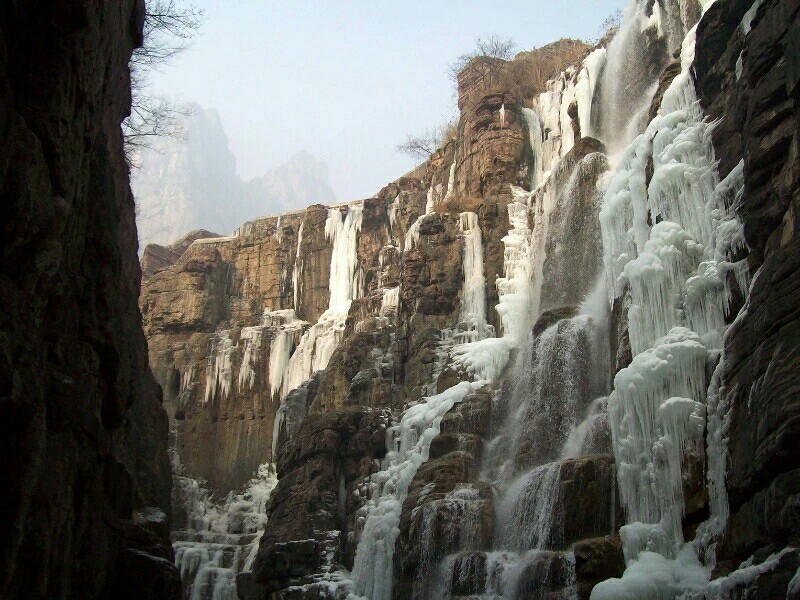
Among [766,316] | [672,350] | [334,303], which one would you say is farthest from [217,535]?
[766,316]

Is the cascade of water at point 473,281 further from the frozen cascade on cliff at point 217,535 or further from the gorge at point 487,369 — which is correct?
the frozen cascade on cliff at point 217,535

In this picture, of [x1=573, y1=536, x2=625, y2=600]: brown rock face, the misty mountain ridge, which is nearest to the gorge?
[x1=573, y1=536, x2=625, y2=600]: brown rock face

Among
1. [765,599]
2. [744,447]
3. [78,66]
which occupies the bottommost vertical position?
[765,599]

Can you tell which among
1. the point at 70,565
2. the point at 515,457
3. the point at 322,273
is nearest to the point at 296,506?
the point at 515,457

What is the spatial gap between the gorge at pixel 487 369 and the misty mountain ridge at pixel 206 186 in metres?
66.5

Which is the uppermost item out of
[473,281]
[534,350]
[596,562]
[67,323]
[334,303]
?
[334,303]

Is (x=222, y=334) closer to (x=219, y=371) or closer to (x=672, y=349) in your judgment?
(x=219, y=371)

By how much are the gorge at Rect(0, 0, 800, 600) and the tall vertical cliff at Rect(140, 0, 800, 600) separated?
73 millimetres

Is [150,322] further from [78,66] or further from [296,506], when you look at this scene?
[78,66]

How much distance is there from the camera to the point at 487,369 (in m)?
23.4

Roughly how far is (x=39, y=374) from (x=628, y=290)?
11.6 m

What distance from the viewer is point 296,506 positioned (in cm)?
2262

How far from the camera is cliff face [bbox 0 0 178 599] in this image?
7934 mm

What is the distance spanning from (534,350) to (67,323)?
13.1 metres
